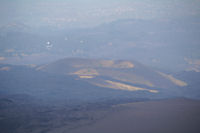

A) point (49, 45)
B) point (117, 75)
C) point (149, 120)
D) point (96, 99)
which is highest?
point (149, 120)

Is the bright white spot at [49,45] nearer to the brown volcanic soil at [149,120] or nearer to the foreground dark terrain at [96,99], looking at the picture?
the foreground dark terrain at [96,99]

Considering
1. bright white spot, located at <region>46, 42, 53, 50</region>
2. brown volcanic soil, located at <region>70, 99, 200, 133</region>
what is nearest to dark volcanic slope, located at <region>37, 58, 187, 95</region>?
brown volcanic soil, located at <region>70, 99, 200, 133</region>

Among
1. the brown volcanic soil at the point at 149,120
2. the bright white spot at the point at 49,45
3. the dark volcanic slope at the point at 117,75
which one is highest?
the brown volcanic soil at the point at 149,120

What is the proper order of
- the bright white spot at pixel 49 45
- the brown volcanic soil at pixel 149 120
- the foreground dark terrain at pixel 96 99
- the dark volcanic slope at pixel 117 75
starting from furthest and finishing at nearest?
the bright white spot at pixel 49 45
the dark volcanic slope at pixel 117 75
the foreground dark terrain at pixel 96 99
the brown volcanic soil at pixel 149 120

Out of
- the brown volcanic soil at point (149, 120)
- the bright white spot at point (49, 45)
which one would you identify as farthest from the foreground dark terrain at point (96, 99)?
the bright white spot at point (49, 45)

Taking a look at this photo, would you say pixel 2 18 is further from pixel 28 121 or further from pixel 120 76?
pixel 28 121

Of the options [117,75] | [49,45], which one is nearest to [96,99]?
[117,75]

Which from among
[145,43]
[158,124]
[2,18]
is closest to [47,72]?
[158,124]

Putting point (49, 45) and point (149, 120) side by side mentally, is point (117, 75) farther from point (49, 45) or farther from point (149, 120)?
point (49, 45)
